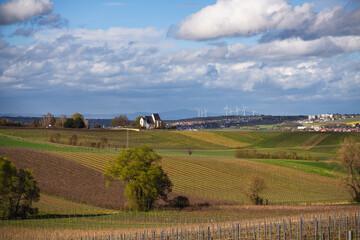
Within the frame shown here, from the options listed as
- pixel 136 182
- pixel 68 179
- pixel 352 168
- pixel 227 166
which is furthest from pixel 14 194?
pixel 227 166

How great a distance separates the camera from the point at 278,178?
80875mm

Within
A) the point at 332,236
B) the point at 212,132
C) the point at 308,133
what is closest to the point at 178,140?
the point at 212,132

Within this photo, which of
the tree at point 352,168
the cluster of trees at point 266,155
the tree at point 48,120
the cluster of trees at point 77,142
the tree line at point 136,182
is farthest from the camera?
the tree at point 48,120

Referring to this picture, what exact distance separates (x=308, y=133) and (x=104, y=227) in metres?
119

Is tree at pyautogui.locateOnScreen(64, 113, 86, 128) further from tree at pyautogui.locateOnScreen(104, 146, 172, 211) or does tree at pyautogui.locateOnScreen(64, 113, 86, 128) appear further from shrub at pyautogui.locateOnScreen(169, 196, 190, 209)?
shrub at pyautogui.locateOnScreen(169, 196, 190, 209)

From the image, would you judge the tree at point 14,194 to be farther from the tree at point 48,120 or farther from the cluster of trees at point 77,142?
the tree at point 48,120

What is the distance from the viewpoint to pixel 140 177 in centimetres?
5094

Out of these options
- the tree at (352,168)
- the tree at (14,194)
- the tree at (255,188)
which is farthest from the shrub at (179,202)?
the tree at (352,168)

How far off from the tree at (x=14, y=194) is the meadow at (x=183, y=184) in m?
2.05

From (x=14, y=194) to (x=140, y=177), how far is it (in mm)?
14087

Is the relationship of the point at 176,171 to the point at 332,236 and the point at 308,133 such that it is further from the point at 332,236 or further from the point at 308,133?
the point at 308,133

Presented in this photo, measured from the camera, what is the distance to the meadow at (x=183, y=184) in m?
41.8

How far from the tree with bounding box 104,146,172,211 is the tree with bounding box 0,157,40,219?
10687 mm

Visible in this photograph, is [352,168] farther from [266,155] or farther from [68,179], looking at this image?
[266,155]
